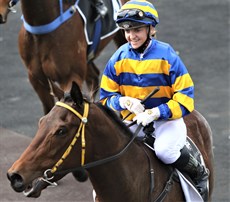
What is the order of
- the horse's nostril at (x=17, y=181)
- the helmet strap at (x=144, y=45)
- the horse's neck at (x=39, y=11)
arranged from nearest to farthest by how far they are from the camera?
the horse's nostril at (x=17, y=181)
the helmet strap at (x=144, y=45)
the horse's neck at (x=39, y=11)

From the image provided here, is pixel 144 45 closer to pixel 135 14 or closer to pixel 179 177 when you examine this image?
pixel 135 14

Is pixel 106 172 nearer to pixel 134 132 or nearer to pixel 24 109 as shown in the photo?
pixel 134 132

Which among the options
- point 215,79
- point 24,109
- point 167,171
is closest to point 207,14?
point 215,79

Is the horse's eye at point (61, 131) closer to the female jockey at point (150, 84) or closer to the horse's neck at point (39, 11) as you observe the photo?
the female jockey at point (150, 84)

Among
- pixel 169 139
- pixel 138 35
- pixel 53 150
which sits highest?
pixel 138 35

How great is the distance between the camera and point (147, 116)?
5.71m

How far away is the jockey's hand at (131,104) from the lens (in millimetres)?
5777

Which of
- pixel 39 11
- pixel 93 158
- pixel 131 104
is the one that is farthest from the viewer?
pixel 39 11

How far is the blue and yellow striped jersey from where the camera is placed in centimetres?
587

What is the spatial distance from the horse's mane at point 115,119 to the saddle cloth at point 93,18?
3676 millimetres

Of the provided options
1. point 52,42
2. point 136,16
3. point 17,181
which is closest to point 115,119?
point 136,16

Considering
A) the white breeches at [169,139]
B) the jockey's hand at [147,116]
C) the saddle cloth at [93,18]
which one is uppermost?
the jockey's hand at [147,116]

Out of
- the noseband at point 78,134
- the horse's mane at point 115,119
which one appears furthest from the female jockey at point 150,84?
the noseband at point 78,134

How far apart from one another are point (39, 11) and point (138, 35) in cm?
303
